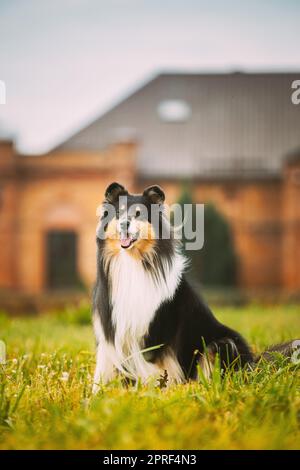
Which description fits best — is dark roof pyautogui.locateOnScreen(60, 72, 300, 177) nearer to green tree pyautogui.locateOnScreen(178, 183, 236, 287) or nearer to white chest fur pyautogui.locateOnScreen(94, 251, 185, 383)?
green tree pyautogui.locateOnScreen(178, 183, 236, 287)

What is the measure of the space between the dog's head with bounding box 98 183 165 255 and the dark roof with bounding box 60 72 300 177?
710 inches

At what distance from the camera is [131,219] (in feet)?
13.3

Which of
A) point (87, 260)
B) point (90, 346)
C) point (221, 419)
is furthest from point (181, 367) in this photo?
point (87, 260)

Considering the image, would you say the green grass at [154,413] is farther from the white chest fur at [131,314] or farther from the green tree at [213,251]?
the green tree at [213,251]

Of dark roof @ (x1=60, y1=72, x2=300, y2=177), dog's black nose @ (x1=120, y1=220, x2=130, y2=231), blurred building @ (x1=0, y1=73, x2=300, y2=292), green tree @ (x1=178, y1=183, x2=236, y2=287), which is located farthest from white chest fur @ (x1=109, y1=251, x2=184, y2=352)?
dark roof @ (x1=60, y1=72, x2=300, y2=177)

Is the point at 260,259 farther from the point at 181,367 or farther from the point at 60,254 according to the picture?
the point at 181,367

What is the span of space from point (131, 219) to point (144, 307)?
2.02 ft

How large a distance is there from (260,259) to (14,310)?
1095cm

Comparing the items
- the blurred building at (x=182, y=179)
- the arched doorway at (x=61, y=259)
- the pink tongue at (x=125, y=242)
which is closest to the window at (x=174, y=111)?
the blurred building at (x=182, y=179)

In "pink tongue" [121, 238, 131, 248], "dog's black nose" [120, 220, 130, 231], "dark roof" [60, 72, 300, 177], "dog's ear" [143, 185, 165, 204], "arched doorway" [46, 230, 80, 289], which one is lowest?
"arched doorway" [46, 230, 80, 289]

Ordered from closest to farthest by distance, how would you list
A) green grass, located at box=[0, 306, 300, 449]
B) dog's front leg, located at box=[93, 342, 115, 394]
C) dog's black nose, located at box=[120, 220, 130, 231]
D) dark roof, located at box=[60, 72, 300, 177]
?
green grass, located at box=[0, 306, 300, 449] → dog's black nose, located at box=[120, 220, 130, 231] → dog's front leg, located at box=[93, 342, 115, 394] → dark roof, located at box=[60, 72, 300, 177]

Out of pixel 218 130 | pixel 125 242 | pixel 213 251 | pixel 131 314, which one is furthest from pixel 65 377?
pixel 218 130

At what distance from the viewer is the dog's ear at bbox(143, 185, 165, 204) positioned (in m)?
4.28

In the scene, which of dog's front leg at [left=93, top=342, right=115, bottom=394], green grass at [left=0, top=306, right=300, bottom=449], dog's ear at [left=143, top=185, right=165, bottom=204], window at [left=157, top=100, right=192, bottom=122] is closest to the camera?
green grass at [left=0, top=306, right=300, bottom=449]
